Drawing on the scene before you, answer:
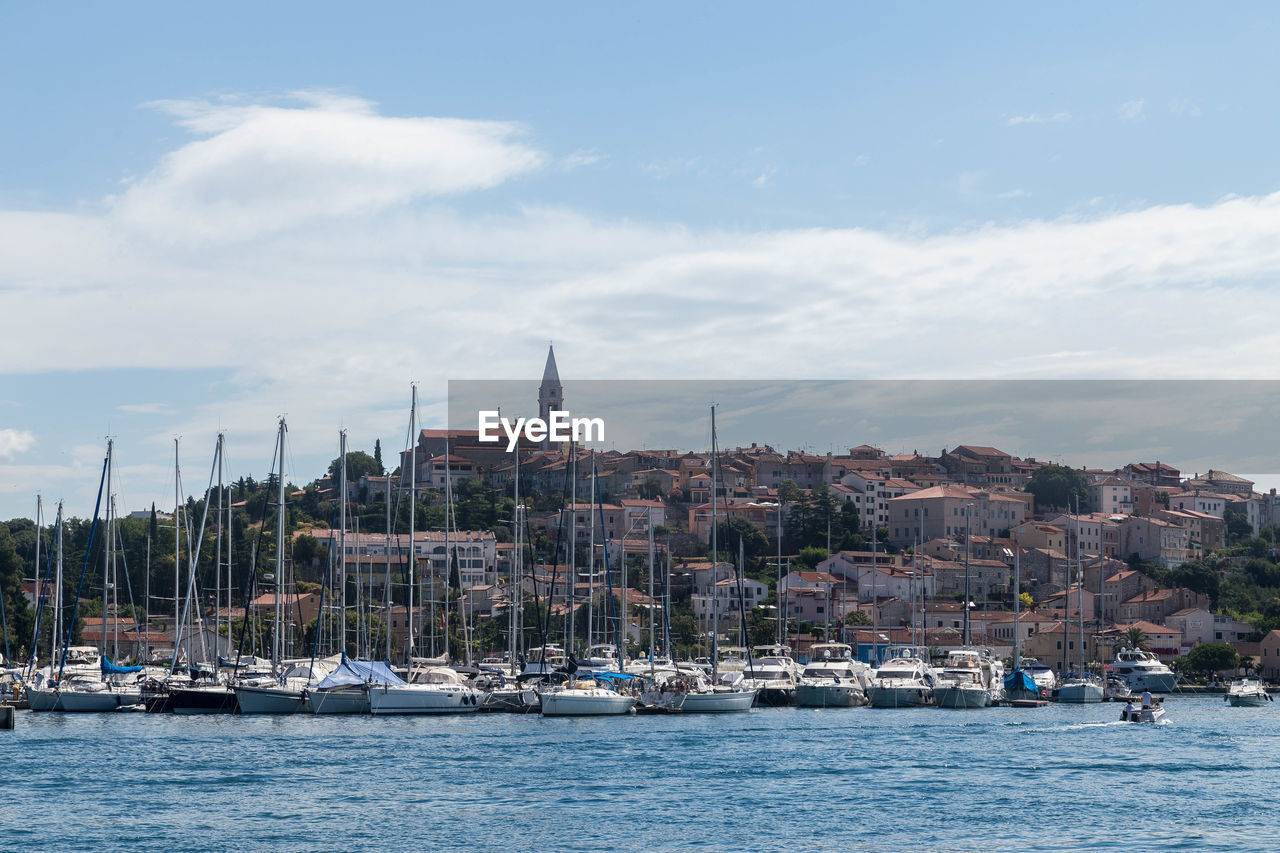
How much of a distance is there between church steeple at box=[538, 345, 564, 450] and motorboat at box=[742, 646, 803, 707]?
348ft

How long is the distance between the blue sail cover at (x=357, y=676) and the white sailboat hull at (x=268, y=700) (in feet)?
2.39

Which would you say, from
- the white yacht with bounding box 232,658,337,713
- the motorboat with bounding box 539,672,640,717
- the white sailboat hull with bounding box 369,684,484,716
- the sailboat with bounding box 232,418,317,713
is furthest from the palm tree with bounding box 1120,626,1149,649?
the white yacht with bounding box 232,658,337,713

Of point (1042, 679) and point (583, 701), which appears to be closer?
point (583, 701)

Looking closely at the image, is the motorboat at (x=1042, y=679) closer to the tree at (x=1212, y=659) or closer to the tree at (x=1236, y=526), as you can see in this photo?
the tree at (x=1212, y=659)

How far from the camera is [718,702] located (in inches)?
1722

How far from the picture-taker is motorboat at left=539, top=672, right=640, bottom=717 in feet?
134

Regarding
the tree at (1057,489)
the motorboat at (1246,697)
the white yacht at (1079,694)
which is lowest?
the motorboat at (1246,697)

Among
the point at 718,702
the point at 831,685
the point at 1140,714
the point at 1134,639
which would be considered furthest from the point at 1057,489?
the point at 718,702

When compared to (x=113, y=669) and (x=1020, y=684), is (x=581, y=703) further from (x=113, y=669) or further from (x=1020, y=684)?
(x=1020, y=684)

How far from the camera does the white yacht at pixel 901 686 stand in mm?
50125

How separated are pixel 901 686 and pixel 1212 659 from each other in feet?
138

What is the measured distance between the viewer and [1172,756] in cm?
3309

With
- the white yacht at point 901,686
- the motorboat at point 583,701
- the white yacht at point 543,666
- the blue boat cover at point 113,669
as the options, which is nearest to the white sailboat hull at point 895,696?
the white yacht at point 901,686

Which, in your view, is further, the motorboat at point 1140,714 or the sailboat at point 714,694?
the sailboat at point 714,694
